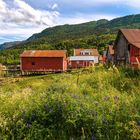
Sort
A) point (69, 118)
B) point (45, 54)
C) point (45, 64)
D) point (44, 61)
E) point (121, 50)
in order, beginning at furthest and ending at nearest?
point (45, 54)
point (44, 61)
point (45, 64)
point (121, 50)
point (69, 118)

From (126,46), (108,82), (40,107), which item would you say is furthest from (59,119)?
(126,46)

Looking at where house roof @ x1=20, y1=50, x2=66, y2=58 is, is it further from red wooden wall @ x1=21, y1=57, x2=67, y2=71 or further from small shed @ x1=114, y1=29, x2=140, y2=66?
small shed @ x1=114, y1=29, x2=140, y2=66

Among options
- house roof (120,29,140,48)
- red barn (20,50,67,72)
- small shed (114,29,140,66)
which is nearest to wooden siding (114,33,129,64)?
small shed (114,29,140,66)

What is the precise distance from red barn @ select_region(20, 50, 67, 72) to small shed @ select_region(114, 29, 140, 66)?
809 inches

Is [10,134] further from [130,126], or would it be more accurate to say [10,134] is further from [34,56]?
[34,56]

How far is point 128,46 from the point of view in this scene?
43.2 m

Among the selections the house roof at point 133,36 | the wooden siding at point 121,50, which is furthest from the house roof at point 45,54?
the house roof at point 133,36

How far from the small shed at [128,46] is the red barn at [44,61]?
809 inches

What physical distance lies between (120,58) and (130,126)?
40.4 meters

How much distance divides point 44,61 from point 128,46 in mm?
26463

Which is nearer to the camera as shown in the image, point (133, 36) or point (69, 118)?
point (69, 118)

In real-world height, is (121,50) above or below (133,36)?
below

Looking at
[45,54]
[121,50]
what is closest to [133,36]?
[121,50]

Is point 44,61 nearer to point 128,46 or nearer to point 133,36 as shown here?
point 133,36
